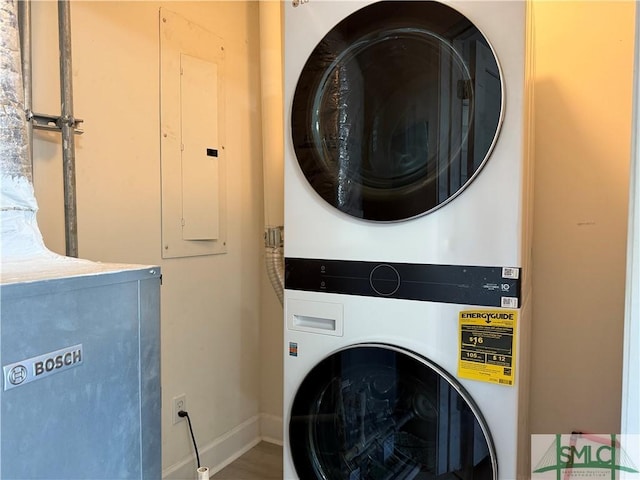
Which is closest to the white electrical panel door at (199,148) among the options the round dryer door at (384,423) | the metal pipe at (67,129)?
the metal pipe at (67,129)

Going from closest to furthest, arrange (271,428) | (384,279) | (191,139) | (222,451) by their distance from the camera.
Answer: (384,279) → (191,139) → (222,451) → (271,428)

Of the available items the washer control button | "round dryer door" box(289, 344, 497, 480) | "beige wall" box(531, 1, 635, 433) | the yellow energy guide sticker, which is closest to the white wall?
"round dryer door" box(289, 344, 497, 480)

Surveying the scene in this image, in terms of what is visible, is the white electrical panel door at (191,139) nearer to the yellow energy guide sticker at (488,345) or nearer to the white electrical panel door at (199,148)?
the white electrical panel door at (199,148)

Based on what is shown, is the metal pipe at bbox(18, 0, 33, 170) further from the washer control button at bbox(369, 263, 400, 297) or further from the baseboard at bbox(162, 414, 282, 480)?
the baseboard at bbox(162, 414, 282, 480)

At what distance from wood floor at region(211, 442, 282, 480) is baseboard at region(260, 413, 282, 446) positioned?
0.12ft

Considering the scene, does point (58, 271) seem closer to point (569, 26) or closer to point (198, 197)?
point (198, 197)

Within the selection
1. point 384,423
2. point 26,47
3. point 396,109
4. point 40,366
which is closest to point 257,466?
point 384,423

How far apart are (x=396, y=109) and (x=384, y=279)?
421 mm

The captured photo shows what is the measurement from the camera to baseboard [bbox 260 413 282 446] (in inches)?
79.5

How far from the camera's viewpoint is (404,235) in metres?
1.04

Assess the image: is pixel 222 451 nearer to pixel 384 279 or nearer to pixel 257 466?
pixel 257 466

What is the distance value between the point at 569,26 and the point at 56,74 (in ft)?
5.18

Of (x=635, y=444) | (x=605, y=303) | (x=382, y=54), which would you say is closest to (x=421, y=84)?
(x=382, y=54)

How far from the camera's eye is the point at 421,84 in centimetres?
100
